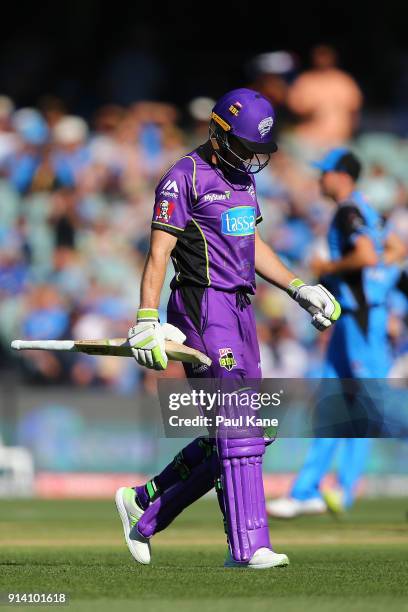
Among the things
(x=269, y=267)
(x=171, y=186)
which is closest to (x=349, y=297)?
(x=269, y=267)

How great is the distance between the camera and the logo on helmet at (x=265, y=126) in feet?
20.4

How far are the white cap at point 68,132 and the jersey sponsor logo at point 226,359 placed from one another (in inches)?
393

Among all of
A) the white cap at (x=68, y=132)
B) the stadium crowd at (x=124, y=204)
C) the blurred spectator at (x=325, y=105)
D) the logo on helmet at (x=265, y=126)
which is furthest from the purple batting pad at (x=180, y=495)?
the blurred spectator at (x=325, y=105)

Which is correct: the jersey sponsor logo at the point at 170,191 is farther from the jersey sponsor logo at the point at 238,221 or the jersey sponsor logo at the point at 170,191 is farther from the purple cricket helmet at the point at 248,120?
the purple cricket helmet at the point at 248,120

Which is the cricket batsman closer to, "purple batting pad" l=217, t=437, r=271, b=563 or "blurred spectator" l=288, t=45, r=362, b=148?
"purple batting pad" l=217, t=437, r=271, b=563

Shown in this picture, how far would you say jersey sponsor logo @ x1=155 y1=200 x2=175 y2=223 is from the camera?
6.08 metres

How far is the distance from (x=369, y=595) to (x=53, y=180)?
10.8 m

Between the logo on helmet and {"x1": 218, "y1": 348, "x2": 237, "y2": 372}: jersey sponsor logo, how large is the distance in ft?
3.34

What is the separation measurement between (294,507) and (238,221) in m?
3.99

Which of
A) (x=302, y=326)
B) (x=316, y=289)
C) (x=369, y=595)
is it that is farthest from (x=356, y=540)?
(x=302, y=326)

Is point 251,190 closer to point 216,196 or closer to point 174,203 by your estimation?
point 216,196

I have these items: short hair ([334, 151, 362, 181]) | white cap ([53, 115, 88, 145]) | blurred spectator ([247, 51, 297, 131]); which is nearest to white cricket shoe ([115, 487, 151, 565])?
short hair ([334, 151, 362, 181])

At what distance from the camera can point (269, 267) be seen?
6.59 meters

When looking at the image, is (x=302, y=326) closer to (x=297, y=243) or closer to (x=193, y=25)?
(x=297, y=243)
